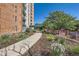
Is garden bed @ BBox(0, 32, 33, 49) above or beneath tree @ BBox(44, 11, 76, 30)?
beneath

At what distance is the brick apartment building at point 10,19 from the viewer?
14.1 feet

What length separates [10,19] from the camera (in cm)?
434

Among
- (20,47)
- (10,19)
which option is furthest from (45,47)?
(10,19)

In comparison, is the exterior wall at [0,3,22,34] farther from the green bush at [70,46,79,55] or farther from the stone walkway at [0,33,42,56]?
the green bush at [70,46,79,55]

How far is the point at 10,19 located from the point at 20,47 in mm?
355

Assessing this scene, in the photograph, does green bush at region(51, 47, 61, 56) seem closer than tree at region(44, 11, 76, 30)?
Yes

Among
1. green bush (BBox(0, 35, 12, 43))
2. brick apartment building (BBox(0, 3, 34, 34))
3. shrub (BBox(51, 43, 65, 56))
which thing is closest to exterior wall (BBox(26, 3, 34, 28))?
brick apartment building (BBox(0, 3, 34, 34))

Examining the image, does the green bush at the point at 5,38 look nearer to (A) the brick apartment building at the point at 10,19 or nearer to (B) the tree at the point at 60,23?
(A) the brick apartment building at the point at 10,19

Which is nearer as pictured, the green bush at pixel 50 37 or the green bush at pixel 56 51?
the green bush at pixel 56 51

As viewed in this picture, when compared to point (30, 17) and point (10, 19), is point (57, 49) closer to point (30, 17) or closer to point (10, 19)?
point (30, 17)

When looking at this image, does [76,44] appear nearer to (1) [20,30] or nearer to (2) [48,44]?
(2) [48,44]

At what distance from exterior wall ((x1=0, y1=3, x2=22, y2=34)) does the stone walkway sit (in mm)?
164

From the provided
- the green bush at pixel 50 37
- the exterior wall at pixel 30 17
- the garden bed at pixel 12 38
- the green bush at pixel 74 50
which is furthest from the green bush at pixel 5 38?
the green bush at pixel 74 50

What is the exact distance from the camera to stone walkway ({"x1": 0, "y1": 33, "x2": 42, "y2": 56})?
4.25m
